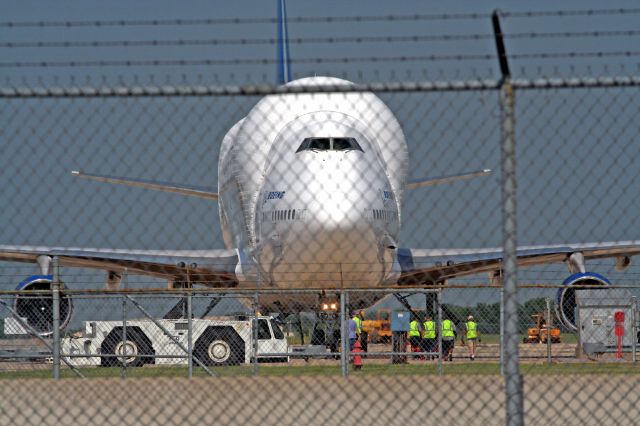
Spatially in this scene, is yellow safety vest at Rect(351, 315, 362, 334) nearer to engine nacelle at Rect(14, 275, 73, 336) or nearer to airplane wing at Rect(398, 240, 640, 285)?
airplane wing at Rect(398, 240, 640, 285)

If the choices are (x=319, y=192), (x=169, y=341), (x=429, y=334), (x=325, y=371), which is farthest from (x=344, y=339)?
(x=429, y=334)

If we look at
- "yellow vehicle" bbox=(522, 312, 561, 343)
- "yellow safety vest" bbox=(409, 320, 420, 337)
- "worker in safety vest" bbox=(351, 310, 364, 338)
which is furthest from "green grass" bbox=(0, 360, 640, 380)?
"yellow vehicle" bbox=(522, 312, 561, 343)

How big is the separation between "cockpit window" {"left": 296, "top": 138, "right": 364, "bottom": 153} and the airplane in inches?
0.9

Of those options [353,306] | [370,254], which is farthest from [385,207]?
[353,306]

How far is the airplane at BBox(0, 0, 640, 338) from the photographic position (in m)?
20.9

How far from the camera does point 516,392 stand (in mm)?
6258

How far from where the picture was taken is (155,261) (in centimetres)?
2747

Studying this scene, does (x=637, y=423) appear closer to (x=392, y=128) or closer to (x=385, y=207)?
(x=385, y=207)

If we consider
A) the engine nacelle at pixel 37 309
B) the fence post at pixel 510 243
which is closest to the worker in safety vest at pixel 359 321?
the engine nacelle at pixel 37 309

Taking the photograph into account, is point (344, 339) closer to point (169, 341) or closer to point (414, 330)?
point (169, 341)

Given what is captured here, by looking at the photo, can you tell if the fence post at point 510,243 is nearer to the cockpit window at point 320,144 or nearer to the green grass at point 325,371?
the green grass at point 325,371

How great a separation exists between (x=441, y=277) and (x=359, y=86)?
21.9 m

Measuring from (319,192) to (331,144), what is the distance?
1796 millimetres

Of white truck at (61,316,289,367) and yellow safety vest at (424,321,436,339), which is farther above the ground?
yellow safety vest at (424,321,436,339)
